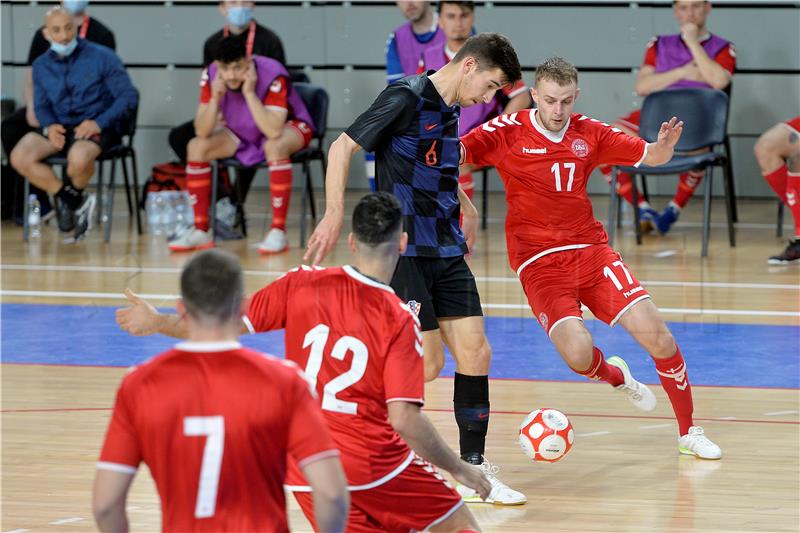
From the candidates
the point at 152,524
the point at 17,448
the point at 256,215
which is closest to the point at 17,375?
the point at 17,448

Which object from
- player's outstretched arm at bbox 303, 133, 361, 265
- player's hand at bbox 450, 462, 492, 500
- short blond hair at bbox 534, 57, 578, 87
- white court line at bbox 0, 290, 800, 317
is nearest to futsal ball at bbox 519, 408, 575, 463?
player's outstretched arm at bbox 303, 133, 361, 265

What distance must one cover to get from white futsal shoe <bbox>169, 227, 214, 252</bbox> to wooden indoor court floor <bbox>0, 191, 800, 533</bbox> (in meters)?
0.52

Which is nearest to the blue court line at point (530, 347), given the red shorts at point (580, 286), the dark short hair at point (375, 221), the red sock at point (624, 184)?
the red shorts at point (580, 286)

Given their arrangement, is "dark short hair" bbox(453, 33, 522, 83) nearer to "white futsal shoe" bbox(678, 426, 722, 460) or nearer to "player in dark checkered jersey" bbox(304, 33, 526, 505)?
"player in dark checkered jersey" bbox(304, 33, 526, 505)

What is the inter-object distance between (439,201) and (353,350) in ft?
5.41

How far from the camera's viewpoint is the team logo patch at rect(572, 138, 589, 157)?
5582mm

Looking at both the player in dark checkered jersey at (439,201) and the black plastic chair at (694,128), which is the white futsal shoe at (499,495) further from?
the black plastic chair at (694,128)

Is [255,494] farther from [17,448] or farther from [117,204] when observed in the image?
[117,204]

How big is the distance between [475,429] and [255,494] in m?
2.36

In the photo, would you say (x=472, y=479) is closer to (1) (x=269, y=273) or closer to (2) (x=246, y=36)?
(1) (x=269, y=273)

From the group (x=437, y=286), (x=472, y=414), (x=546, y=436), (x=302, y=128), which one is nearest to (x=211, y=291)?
(x=437, y=286)

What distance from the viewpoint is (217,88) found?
10.4 metres

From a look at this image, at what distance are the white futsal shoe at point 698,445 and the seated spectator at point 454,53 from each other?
450cm

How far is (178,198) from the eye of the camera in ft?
37.4
